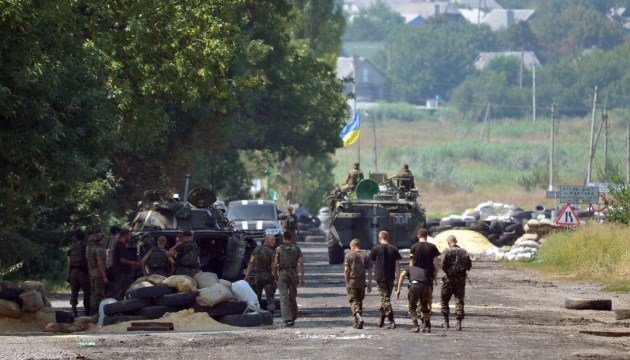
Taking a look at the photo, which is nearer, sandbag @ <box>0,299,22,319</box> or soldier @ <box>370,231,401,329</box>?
soldier @ <box>370,231,401,329</box>

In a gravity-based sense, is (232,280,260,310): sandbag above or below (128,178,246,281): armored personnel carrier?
below

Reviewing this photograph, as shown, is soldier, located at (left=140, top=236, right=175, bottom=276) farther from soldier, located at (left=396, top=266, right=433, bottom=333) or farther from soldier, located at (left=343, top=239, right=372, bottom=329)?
soldier, located at (left=396, top=266, right=433, bottom=333)

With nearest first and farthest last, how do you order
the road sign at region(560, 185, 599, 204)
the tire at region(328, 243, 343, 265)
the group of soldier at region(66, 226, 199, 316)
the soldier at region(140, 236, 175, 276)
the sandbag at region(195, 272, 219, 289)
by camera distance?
1. the sandbag at region(195, 272, 219, 289)
2. the soldier at region(140, 236, 175, 276)
3. the group of soldier at region(66, 226, 199, 316)
4. the tire at region(328, 243, 343, 265)
5. the road sign at region(560, 185, 599, 204)

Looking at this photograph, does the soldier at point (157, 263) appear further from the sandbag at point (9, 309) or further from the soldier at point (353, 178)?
the soldier at point (353, 178)

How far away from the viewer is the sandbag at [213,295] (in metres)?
27.6

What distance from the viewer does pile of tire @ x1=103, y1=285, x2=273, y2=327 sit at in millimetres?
27547

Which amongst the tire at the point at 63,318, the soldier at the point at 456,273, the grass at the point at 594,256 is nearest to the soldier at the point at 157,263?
the tire at the point at 63,318

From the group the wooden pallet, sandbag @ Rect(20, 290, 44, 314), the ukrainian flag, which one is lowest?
the wooden pallet

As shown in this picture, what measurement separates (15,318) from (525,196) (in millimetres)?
97199

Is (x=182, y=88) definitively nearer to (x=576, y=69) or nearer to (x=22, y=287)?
(x=22, y=287)

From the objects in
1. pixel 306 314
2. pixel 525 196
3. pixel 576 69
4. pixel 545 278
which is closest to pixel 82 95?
pixel 306 314

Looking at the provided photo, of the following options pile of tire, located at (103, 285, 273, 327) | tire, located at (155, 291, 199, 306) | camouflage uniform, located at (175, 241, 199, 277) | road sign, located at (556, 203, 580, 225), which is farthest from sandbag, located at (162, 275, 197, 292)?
road sign, located at (556, 203, 580, 225)

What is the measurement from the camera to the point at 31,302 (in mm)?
27594

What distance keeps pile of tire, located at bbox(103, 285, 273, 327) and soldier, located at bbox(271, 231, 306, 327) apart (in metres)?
0.33
